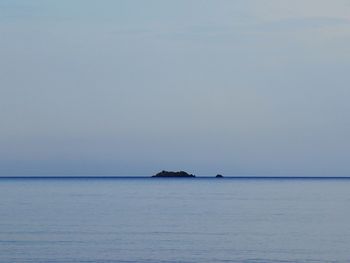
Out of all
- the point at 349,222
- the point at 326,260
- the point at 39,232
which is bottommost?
the point at 326,260

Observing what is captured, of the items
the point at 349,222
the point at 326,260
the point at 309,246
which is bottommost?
the point at 326,260

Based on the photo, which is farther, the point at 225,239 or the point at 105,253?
the point at 225,239

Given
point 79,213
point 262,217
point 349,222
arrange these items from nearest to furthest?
1. point 349,222
2. point 262,217
3. point 79,213

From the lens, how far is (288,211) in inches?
2918

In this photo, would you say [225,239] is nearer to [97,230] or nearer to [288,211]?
[97,230]

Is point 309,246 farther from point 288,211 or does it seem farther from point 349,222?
point 288,211

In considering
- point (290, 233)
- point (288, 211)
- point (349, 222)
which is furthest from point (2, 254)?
point (288, 211)

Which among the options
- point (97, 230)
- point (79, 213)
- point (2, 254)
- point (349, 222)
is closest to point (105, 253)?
point (2, 254)

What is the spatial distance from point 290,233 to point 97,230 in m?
12.9

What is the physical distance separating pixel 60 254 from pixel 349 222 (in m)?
28.2

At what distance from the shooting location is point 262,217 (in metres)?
65.4

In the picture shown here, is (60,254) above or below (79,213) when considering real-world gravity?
below

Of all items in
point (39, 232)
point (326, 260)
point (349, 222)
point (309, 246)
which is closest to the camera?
point (326, 260)

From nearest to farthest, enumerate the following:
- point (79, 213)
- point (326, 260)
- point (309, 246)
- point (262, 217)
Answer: point (326, 260), point (309, 246), point (262, 217), point (79, 213)
